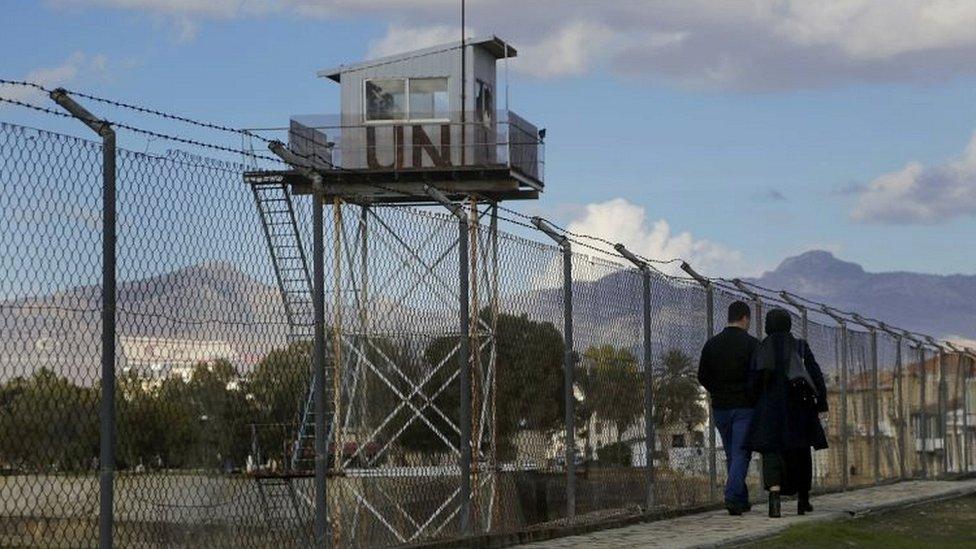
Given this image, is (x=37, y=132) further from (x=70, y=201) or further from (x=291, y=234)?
(x=291, y=234)

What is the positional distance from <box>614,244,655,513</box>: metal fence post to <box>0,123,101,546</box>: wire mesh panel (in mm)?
8476

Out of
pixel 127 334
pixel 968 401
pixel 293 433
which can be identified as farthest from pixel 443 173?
pixel 127 334

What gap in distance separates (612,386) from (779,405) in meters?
1.37

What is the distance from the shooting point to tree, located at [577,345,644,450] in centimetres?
1597

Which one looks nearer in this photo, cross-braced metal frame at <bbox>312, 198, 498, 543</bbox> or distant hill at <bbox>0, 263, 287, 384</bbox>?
distant hill at <bbox>0, 263, 287, 384</bbox>

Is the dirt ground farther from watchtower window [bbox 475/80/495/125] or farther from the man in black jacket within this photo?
watchtower window [bbox 475/80/495/125]

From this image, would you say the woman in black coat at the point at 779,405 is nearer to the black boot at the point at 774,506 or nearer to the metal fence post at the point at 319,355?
the black boot at the point at 774,506

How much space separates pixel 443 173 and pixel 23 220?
79.7 ft

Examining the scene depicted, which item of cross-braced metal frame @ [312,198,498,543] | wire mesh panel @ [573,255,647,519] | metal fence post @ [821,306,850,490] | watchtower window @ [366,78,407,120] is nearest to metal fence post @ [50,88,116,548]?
cross-braced metal frame @ [312,198,498,543]

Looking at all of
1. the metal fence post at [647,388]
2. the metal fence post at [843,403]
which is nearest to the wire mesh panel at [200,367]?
the metal fence post at [647,388]

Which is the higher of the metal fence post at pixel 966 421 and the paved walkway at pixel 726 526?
the metal fence post at pixel 966 421

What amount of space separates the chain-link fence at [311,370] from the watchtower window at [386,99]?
1465 cm

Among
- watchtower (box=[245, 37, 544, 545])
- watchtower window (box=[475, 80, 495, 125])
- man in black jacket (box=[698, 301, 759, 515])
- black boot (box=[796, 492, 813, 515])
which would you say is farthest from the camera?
watchtower window (box=[475, 80, 495, 125])

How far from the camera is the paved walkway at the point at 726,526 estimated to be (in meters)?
13.9
